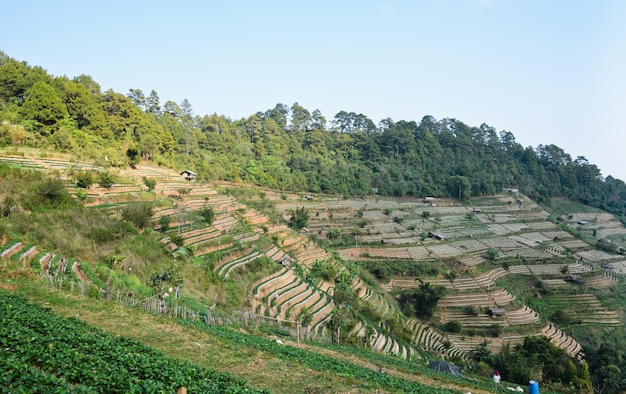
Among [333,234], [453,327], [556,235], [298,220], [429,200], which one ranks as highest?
[429,200]

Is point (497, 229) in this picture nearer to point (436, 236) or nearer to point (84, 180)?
point (436, 236)

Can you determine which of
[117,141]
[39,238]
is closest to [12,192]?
[39,238]

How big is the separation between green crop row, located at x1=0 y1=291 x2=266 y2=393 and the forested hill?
18.2m

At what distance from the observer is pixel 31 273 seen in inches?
371

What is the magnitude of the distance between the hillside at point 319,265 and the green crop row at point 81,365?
4.78ft

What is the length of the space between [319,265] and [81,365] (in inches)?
733

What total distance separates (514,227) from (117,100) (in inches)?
1668

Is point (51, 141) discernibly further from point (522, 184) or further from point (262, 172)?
point (522, 184)

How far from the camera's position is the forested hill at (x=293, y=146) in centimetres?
2328

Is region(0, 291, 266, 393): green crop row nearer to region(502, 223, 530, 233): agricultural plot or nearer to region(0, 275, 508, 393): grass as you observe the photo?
region(0, 275, 508, 393): grass

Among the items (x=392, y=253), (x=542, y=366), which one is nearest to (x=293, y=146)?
(x=392, y=253)

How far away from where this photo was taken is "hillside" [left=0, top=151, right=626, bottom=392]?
37.6 feet

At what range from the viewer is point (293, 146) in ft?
173

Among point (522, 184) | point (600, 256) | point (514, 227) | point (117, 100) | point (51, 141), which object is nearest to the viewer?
point (51, 141)
